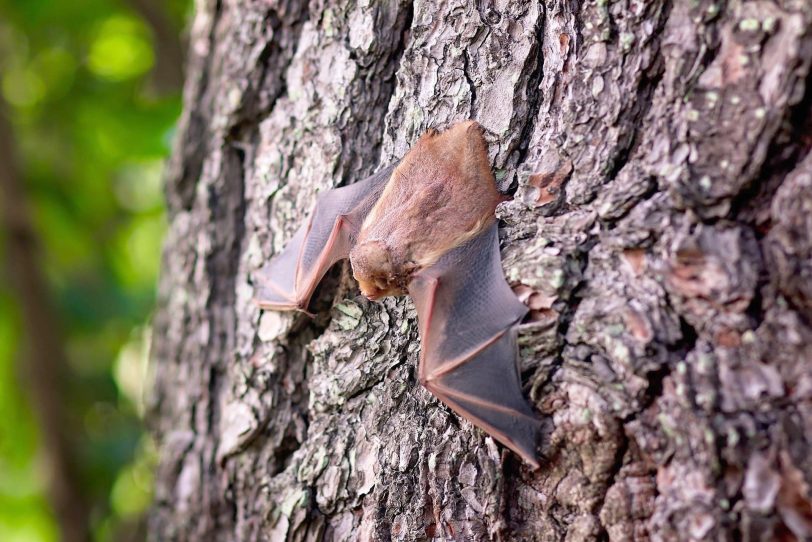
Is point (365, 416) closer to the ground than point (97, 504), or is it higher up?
higher up

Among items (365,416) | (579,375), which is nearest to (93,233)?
(365,416)

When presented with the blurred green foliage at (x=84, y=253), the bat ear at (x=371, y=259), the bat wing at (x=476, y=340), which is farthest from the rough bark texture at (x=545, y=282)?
the blurred green foliage at (x=84, y=253)

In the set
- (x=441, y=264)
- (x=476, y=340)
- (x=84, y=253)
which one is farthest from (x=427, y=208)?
(x=84, y=253)

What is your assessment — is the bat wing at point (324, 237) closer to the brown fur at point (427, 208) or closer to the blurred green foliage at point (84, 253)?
the brown fur at point (427, 208)

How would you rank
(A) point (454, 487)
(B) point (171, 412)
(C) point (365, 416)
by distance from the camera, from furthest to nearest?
(B) point (171, 412)
(C) point (365, 416)
(A) point (454, 487)

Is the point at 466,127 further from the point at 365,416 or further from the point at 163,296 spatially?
the point at 163,296

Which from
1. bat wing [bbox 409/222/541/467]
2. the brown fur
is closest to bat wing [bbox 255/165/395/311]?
the brown fur
